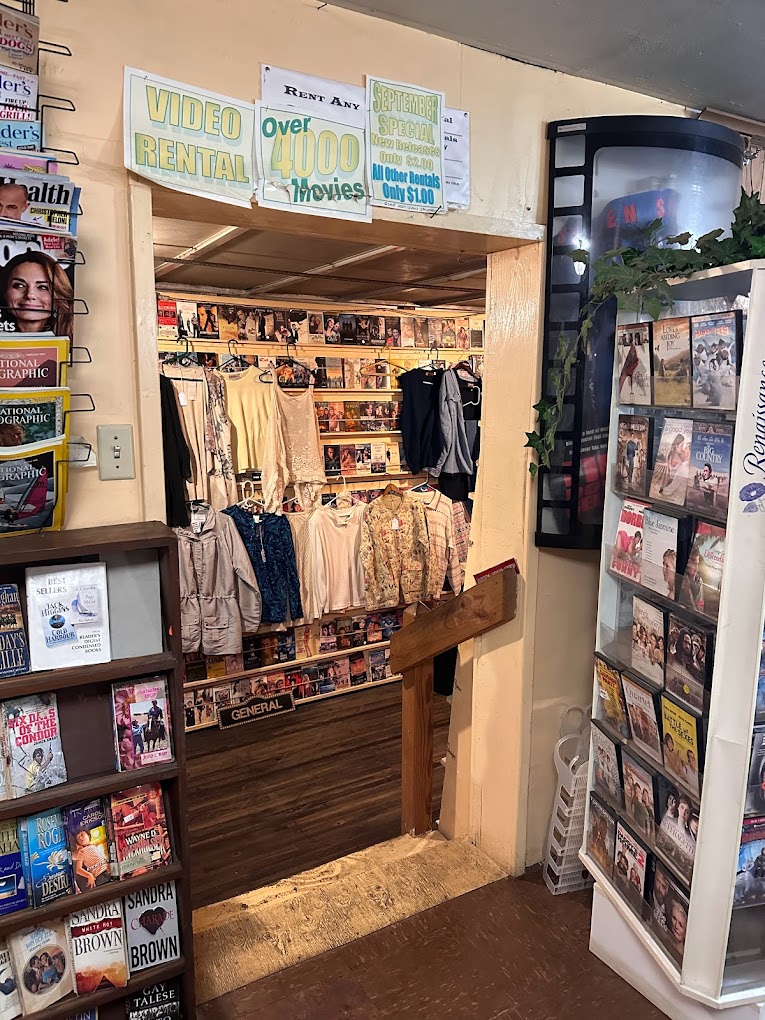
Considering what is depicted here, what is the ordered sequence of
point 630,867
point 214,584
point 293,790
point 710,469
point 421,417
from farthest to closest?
point 421,417 → point 214,584 → point 293,790 → point 630,867 → point 710,469

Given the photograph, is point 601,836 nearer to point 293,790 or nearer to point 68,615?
point 68,615

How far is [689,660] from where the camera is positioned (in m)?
1.77

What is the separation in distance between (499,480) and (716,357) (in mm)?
1032

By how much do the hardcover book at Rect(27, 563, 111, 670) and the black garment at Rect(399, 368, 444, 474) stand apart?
4.39 m

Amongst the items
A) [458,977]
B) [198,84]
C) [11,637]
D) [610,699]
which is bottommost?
[458,977]

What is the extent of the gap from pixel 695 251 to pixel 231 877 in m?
3.38

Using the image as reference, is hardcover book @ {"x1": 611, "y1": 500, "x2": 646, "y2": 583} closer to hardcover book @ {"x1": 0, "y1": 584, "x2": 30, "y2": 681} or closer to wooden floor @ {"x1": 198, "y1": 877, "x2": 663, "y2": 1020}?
wooden floor @ {"x1": 198, "y1": 877, "x2": 663, "y2": 1020}

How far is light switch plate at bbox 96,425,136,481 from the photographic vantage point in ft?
5.86

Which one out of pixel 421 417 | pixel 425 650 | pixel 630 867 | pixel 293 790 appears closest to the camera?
pixel 630 867

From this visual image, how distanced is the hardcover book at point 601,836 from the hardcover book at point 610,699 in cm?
27

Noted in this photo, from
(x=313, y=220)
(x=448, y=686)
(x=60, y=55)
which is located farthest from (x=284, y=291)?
(x=60, y=55)

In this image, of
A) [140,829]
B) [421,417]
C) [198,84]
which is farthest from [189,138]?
A: [421,417]

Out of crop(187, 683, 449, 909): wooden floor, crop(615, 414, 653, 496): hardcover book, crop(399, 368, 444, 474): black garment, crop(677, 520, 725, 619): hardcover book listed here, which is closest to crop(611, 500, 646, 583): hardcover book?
crop(615, 414, 653, 496): hardcover book

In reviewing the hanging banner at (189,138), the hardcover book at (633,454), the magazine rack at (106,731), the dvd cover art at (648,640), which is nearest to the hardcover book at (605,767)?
the dvd cover art at (648,640)
